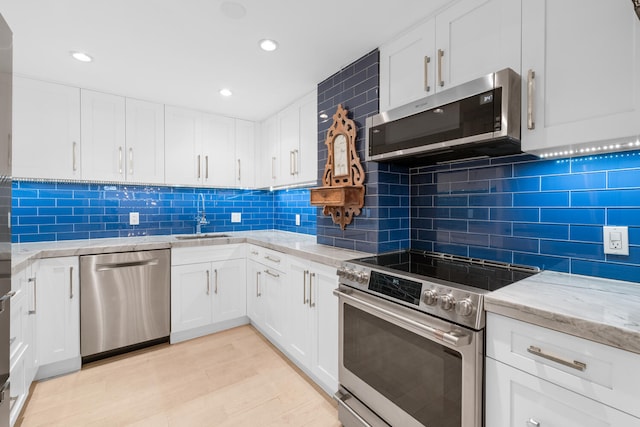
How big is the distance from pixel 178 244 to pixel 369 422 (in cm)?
208

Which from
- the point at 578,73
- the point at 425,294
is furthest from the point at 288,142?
the point at 578,73

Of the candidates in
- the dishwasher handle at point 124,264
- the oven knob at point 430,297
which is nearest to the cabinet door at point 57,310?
the dishwasher handle at point 124,264

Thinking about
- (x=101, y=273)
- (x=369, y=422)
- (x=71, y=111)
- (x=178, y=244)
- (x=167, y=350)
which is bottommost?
(x=167, y=350)

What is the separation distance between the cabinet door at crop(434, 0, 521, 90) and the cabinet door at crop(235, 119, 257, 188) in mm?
2365

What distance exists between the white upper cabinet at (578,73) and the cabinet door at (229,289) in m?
2.59

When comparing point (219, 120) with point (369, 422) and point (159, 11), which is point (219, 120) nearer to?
point (159, 11)

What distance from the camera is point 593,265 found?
129 cm

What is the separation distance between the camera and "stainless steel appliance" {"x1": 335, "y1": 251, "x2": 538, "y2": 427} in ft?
3.56

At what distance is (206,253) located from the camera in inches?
110

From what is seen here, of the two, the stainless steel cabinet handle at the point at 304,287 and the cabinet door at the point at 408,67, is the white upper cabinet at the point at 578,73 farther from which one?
the stainless steel cabinet handle at the point at 304,287

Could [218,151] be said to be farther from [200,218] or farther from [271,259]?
[271,259]

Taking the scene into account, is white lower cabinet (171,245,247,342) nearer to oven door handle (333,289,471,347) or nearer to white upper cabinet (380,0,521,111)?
oven door handle (333,289,471,347)

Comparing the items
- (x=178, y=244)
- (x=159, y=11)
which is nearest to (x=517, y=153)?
(x=159, y=11)

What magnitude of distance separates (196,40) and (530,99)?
6.20 ft
